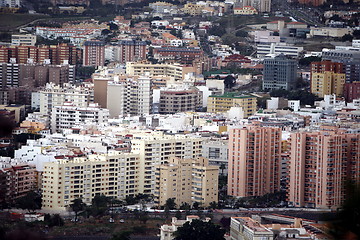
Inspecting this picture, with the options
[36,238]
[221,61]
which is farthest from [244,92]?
[36,238]

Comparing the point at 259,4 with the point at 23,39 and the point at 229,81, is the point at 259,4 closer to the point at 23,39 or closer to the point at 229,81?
the point at 23,39

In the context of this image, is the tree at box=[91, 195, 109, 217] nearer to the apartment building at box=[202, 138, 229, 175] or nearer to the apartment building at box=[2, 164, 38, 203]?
the apartment building at box=[2, 164, 38, 203]

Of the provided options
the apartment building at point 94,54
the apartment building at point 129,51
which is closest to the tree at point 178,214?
the apartment building at point 94,54

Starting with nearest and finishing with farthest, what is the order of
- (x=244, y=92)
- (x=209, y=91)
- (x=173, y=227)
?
1. (x=173, y=227)
2. (x=209, y=91)
3. (x=244, y=92)

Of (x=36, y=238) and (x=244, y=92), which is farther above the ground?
(x=36, y=238)

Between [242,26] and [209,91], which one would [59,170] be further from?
[242,26]

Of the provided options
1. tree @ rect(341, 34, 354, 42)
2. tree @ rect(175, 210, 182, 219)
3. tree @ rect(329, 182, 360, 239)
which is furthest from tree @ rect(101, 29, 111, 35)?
tree @ rect(329, 182, 360, 239)
